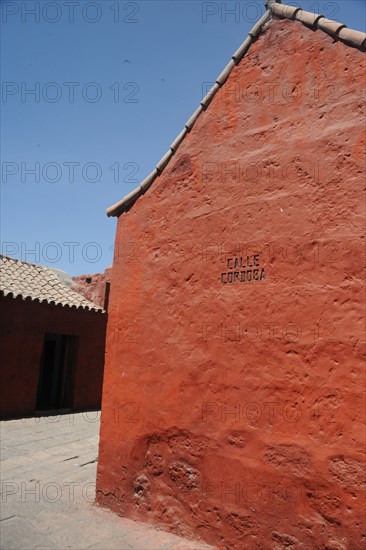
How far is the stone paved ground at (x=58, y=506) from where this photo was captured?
371cm

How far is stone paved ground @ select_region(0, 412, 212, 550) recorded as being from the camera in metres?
3.71

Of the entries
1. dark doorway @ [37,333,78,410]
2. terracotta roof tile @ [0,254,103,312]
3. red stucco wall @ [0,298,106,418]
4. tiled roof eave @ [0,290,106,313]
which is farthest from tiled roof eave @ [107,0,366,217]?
dark doorway @ [37,333,78,410]

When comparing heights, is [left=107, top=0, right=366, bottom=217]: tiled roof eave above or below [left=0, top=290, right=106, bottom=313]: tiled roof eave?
above

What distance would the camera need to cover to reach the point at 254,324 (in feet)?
12.4

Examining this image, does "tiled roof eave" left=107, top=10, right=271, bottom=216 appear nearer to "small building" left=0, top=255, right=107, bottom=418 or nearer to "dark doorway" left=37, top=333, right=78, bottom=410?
"small building" left=0, top=255, right=107, bottom=418

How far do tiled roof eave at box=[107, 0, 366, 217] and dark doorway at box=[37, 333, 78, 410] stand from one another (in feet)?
26.1

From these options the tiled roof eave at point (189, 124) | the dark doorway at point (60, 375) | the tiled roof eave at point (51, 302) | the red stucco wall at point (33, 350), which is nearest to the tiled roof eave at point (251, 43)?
the tiled roof eave at point (189, 124)

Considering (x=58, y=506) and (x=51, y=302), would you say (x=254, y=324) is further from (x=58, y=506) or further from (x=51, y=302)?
(x=51, y=302)

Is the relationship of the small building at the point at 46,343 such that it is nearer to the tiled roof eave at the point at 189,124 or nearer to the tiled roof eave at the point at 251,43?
the tiled roof eave at the point at 189,124

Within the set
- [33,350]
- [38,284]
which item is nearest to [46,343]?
[38,284]

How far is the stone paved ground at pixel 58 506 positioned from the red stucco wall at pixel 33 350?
7.63 ft

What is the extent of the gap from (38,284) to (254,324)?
34.0ft

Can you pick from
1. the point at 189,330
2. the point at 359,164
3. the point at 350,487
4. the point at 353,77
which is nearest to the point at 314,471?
the point at 350,487

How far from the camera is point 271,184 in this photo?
3959 millimetres
